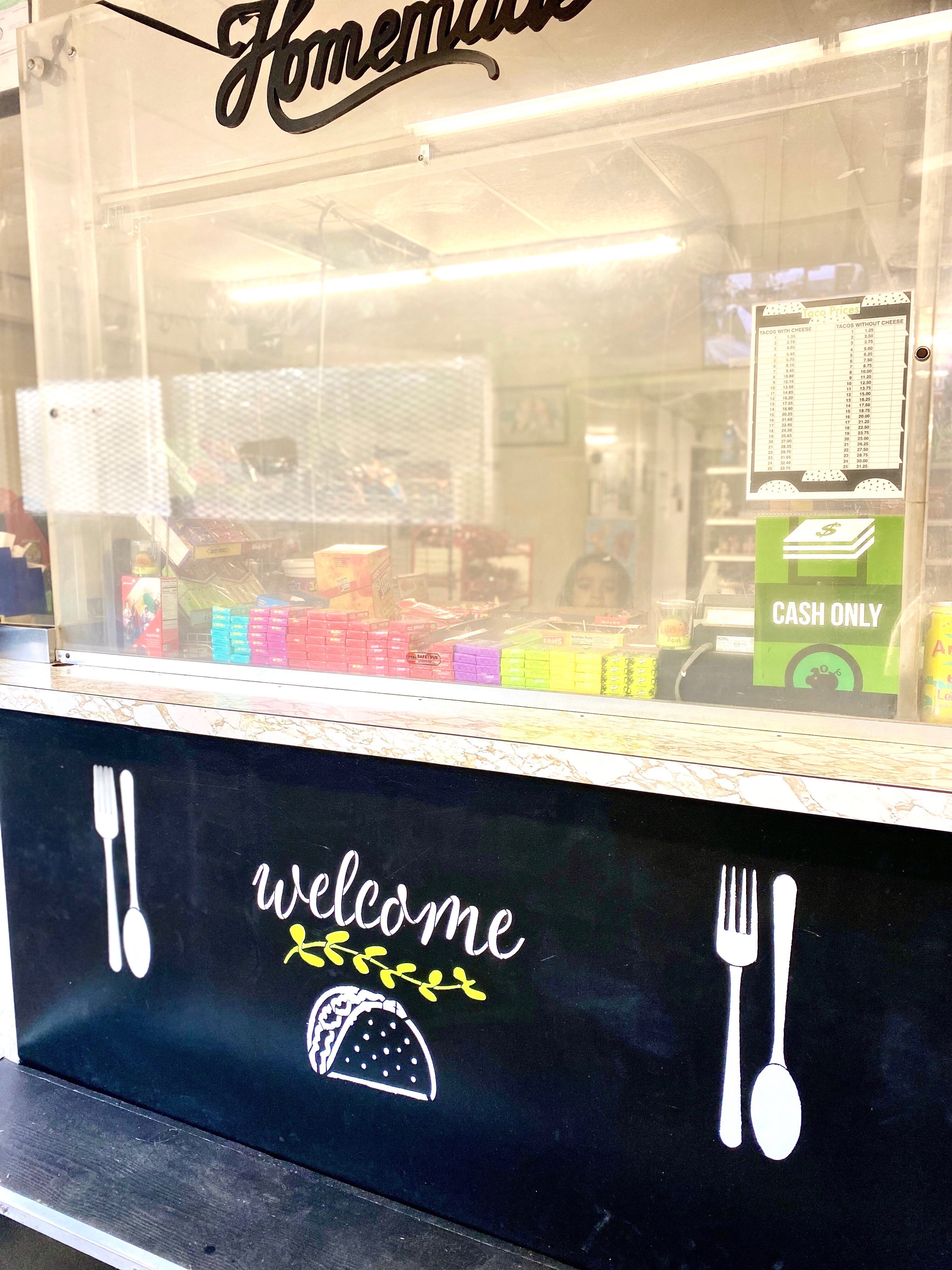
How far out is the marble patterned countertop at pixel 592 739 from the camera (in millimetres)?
1147

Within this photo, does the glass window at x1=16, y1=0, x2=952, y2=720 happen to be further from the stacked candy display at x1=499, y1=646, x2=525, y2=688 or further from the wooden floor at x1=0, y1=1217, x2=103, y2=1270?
the wooden floor at x1=0, y1=1217, x2=103, y2=1270

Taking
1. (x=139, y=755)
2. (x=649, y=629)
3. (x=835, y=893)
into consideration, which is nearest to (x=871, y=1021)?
(x=835, y=893)

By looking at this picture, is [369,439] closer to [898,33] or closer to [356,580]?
[356,580]

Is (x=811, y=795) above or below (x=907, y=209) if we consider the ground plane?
below

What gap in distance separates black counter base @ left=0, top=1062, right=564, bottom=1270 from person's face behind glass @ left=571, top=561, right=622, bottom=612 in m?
2.36

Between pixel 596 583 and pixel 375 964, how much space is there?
9.64 feet

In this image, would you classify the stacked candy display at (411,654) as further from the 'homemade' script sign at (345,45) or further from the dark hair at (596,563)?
the dark hair at (596,563)

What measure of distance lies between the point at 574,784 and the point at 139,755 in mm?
951

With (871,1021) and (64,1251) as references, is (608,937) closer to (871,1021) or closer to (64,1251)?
(871,1021)

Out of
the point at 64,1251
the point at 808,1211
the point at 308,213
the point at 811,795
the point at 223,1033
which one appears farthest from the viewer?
the point at 308,213

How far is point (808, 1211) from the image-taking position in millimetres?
1278

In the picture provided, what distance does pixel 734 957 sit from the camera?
130 centimetres

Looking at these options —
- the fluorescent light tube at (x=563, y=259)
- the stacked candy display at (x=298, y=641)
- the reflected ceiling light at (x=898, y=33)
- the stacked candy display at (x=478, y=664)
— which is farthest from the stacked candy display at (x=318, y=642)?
the fluorescent light tube at (x=563, y=259)

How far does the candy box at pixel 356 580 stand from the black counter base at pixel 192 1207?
110 cm
